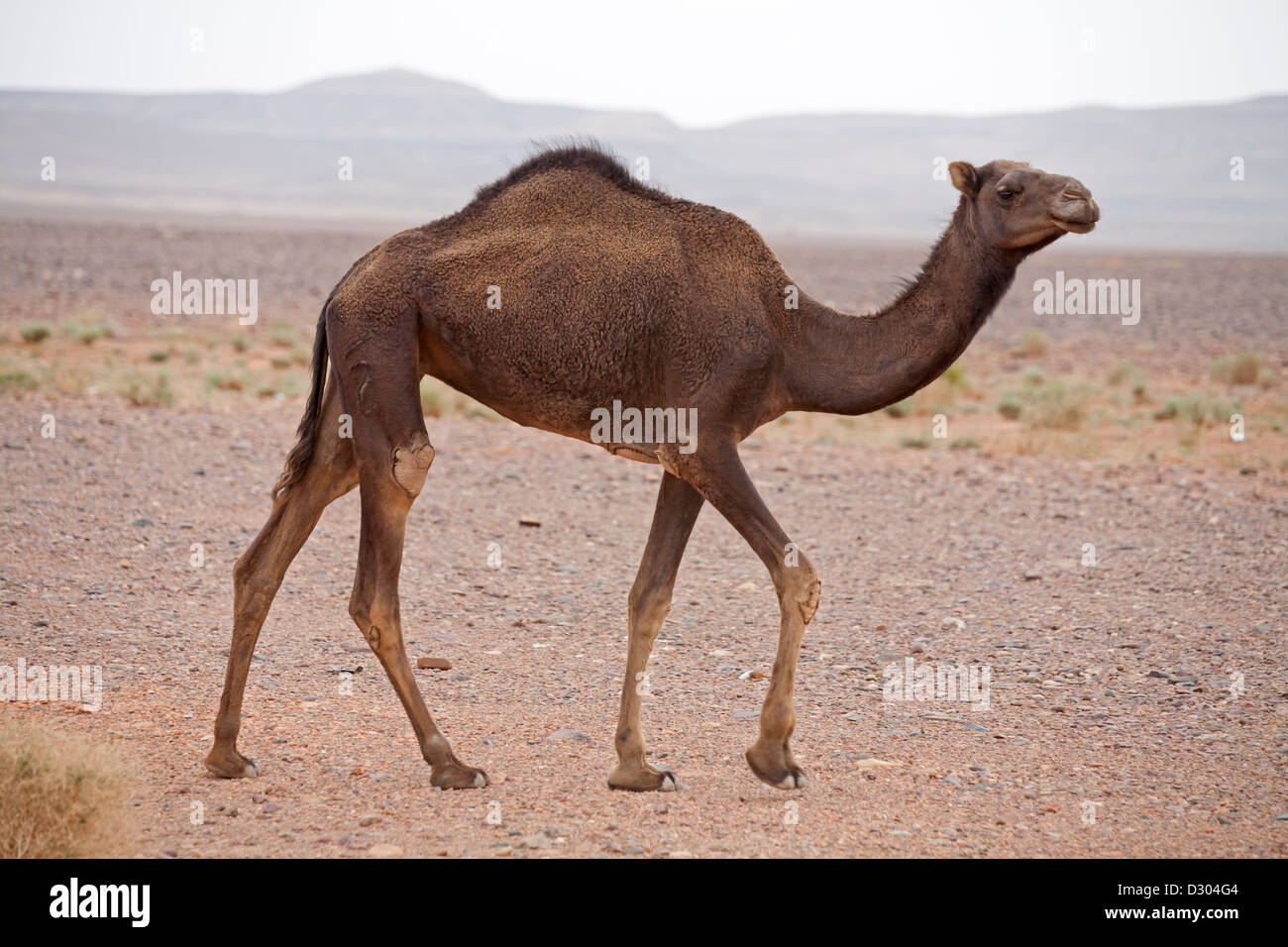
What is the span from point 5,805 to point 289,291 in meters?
37.5

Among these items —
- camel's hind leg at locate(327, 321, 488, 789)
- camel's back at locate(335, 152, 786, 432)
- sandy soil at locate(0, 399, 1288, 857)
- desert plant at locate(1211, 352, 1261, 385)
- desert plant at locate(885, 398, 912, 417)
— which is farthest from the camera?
desert plant at locate(1211, 352, 1261, 385)

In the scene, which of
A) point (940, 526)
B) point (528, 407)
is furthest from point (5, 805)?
point (940, 526)

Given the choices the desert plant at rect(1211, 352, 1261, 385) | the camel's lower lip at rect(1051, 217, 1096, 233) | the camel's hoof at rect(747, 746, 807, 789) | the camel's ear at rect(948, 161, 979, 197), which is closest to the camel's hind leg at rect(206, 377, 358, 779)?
the camel's hoof at rect(747, 746, 807, 789)

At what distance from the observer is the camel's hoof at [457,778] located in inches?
261

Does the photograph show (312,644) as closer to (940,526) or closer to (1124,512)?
(940,526)

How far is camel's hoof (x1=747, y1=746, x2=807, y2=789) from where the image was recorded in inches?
261

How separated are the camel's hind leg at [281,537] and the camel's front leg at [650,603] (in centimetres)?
163

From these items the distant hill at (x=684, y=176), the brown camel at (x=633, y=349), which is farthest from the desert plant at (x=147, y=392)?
the distant hill at (x=684, y=176)

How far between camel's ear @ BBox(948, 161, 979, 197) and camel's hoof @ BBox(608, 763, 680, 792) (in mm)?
3214

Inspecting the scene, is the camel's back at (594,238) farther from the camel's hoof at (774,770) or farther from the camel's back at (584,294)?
the camel's hoof at (774,770)

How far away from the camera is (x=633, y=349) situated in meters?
6.47

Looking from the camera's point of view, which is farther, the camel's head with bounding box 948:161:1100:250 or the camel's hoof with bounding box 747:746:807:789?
the camel's hoof with bounding box 747:746:807:789

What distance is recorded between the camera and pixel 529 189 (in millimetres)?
6914

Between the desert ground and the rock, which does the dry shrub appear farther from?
the rock
